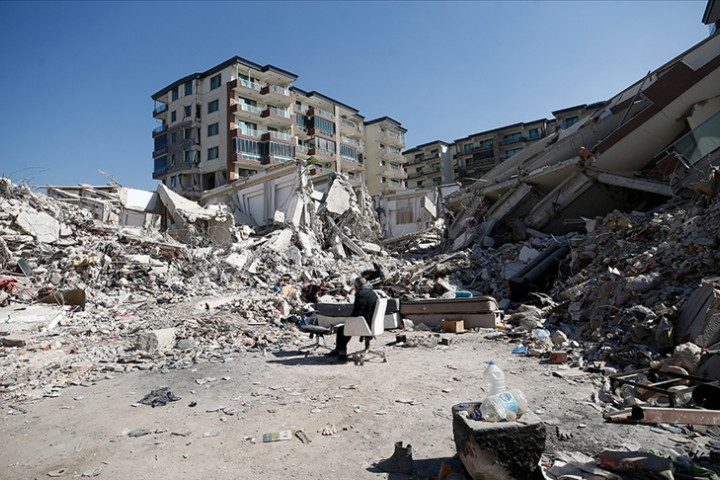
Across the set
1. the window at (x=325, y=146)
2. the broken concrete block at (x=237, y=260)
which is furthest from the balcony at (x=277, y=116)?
the broken concrete block at (x=237, y=260)

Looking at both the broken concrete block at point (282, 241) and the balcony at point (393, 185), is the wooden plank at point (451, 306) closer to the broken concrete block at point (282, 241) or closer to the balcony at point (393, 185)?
the broken concrete block at point (282, 241)

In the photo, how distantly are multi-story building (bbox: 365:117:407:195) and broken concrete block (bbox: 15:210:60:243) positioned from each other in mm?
38040

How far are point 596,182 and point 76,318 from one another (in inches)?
493

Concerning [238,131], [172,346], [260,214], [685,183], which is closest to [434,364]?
[172,346]

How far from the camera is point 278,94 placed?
35.2m

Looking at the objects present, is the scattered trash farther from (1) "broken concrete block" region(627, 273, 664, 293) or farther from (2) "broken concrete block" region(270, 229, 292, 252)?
(2) "broken concrete block" region(270, 229, 292, 252)

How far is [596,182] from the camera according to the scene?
1070cm

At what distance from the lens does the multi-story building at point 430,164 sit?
51.4 meters

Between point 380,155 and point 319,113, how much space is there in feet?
33.5

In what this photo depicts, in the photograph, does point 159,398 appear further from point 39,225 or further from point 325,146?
point 325,146

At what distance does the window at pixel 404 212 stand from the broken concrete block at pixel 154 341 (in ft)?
61.6

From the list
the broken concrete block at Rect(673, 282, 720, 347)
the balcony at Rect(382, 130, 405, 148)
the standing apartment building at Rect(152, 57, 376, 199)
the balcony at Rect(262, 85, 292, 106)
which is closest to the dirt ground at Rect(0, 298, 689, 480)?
the broken concrete block at Rect(673, 282, 720, 347)

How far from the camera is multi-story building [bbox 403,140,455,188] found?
51.4 m

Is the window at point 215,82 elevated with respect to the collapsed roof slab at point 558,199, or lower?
elevated
